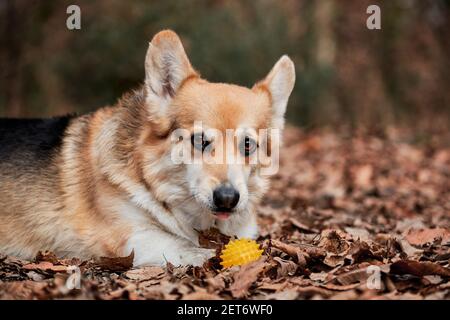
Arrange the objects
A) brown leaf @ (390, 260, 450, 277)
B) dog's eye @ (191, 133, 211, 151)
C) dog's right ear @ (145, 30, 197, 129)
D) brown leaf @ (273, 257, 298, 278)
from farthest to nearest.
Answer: dog's right ear @ (145, 30, 197, 129), dog's eye @ (191, 133, 211, 151), brown leaf @ (273, 257, 298, 278), brown leaf @ (390, 260, 450, 277)

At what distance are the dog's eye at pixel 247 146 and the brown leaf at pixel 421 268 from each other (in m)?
1.29

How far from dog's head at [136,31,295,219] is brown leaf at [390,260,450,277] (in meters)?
1.09

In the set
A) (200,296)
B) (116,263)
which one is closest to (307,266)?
(200,296)

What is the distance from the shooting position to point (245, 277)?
362cm

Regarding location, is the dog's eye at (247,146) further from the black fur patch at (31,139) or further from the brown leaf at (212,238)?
the black fur patch at (31,139)

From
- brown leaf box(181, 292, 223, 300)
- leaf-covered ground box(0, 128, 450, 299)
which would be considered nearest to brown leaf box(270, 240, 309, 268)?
leaf-covered ground box(0, 128, 450, 299)

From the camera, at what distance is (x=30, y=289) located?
342 centimetres

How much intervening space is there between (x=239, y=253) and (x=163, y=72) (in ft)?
4.78

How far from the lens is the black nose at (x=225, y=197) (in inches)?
156

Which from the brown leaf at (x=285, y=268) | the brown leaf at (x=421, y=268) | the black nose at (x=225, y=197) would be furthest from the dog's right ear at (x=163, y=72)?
the brown leaf at (x=421, y=268)

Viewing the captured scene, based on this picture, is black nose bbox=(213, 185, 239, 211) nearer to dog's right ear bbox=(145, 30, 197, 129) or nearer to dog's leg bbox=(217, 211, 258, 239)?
dog's leg bbox=(217, 211, 258, 239)

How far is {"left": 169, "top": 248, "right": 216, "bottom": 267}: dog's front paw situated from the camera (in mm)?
4117

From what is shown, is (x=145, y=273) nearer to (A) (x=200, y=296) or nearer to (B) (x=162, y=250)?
(B) (x=162, y=250)

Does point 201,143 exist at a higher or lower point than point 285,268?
higher
